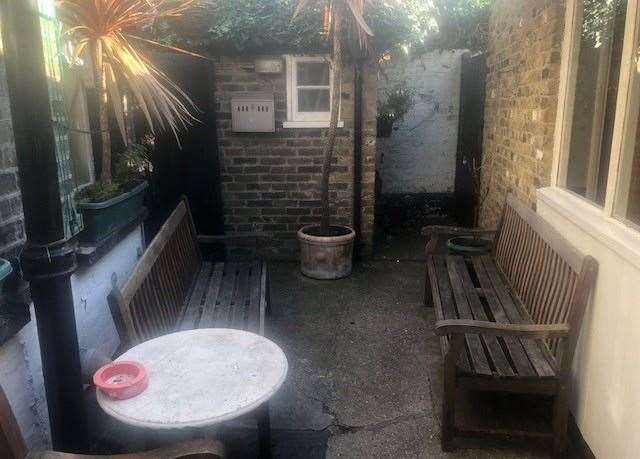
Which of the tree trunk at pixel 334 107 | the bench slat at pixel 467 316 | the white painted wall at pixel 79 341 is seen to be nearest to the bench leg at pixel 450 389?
the bench slat at pixel 467 316

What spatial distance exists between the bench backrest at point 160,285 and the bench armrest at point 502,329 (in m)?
1.47

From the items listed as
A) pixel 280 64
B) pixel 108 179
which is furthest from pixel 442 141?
pixel 108 179

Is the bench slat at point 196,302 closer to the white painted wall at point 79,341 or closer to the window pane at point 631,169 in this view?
the white painted wall at point 79,341

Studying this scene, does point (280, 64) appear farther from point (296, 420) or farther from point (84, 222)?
point (296, 420)

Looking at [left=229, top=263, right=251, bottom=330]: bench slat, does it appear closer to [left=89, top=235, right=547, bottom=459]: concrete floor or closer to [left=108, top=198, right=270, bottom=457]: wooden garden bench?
[left=108, top=198, right=270, bottom=457]: wooden garden bench

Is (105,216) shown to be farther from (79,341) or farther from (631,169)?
(631,169)

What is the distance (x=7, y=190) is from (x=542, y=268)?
2875mm

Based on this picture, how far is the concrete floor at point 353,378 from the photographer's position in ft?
9.70

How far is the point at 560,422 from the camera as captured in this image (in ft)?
9.07

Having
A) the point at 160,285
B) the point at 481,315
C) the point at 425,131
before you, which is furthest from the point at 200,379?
the point at 425,131

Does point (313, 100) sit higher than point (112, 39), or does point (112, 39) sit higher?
point (112, 39)

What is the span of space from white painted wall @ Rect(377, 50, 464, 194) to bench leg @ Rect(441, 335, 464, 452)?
5.30m

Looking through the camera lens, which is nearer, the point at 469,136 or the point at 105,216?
the point at 105,216

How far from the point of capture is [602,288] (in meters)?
2.64
